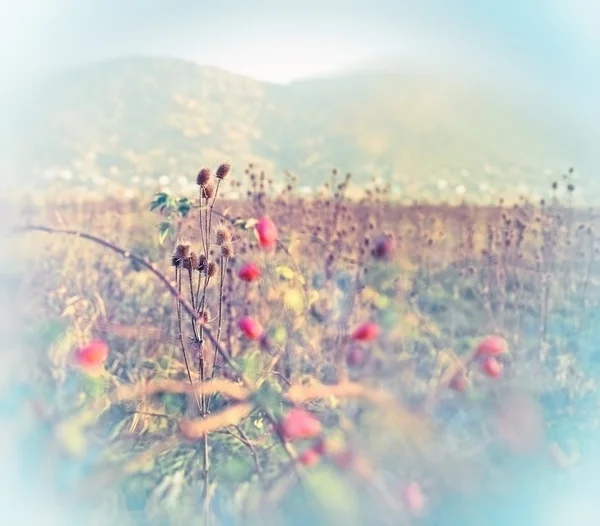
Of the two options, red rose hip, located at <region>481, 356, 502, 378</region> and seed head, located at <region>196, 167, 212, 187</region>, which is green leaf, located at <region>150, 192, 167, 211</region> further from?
red rose hip, located at <region>481, 356, 502, 378</region>

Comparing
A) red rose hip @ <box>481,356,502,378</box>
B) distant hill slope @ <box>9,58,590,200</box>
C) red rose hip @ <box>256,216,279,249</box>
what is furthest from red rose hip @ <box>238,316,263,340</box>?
red rose hip @ <box>481,356,502,378</box>

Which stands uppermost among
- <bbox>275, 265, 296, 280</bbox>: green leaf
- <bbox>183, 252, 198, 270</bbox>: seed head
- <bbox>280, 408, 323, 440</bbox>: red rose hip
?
<bbox>183, 252, 198, 270</bbox>: seed head

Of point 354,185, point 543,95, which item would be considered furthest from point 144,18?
point 543,95

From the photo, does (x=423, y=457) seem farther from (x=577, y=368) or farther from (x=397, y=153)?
(x=397, y=153)

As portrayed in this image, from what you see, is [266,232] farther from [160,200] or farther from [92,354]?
[92,354]

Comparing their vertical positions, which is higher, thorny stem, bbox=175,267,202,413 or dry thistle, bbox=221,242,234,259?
dry thistle, bbox=221,242,234,259

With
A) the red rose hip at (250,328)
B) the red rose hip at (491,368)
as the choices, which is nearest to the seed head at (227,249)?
the red rose hip at (250,328)
